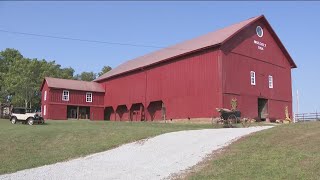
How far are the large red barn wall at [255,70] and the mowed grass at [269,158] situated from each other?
1742 cm

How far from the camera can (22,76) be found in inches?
2810

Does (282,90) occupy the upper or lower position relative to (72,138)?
upper

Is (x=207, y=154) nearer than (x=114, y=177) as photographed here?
No

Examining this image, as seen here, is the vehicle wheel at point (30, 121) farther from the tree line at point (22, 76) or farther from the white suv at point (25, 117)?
the tree line at point (22, 76)

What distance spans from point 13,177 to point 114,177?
3.94 metres

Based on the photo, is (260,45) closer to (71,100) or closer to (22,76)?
(71,100)

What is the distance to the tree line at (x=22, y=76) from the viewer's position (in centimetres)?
7025

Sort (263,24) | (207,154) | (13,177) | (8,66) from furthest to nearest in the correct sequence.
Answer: (8,66)
(263,24)
(207,154)
(13,177)

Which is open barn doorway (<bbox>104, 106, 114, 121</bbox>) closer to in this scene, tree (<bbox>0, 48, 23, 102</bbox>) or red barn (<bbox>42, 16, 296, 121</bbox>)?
red barn (<bbox>42, 16, 296, 121</bbox>)

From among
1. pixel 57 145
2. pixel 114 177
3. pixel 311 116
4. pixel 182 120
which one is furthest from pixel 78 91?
pixel 114 177

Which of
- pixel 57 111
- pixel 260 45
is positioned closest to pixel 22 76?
pixel 57 111

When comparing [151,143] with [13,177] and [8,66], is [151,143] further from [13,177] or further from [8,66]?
[8,66]

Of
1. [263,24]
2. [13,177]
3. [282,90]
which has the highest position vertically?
[263,24]

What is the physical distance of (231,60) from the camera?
3638 centimetres
